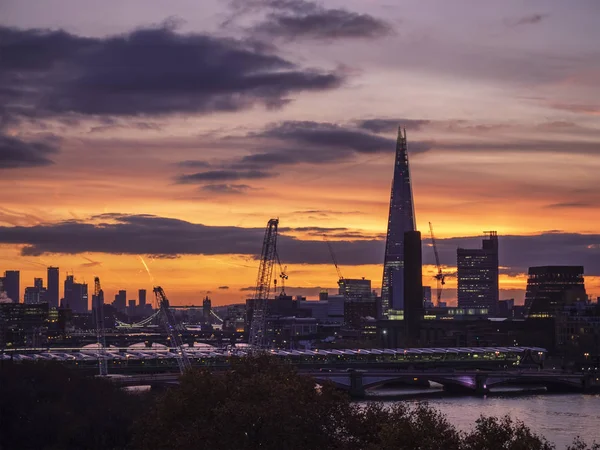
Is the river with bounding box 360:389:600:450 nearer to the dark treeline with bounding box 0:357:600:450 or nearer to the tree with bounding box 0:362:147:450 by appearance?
the tree with bounding box 0:362:147:450

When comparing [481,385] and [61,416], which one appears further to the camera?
[481,385]

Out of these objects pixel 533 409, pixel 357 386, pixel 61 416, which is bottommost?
pixel 533 409

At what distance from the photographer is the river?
82438 mm

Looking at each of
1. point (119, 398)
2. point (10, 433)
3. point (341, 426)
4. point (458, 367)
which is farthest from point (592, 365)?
point (341, 426)

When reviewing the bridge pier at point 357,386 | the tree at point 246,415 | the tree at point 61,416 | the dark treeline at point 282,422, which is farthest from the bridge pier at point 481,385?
the tree at point 246,415

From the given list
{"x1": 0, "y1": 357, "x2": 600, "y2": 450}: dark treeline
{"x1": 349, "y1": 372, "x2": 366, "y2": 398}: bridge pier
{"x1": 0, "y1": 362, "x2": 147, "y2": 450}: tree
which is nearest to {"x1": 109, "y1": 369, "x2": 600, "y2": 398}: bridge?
{"x1": 349, "y1": 372, "x2": 366, "y2": 398}: bridge pier

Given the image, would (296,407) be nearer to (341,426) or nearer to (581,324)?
(341,426)

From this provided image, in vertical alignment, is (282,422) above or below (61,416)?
above

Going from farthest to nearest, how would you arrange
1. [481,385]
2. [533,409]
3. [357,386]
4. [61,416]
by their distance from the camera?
1. [481,385]
2. [357,386]
3. [533,409]
4. [61,416]

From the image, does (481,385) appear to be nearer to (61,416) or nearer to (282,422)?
(61,416)

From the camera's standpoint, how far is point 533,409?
3969 inches

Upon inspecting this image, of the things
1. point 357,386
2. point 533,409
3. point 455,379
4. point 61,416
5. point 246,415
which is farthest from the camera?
point 455,379

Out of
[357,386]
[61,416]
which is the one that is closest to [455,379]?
[357,386]

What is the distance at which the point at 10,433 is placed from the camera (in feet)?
226
